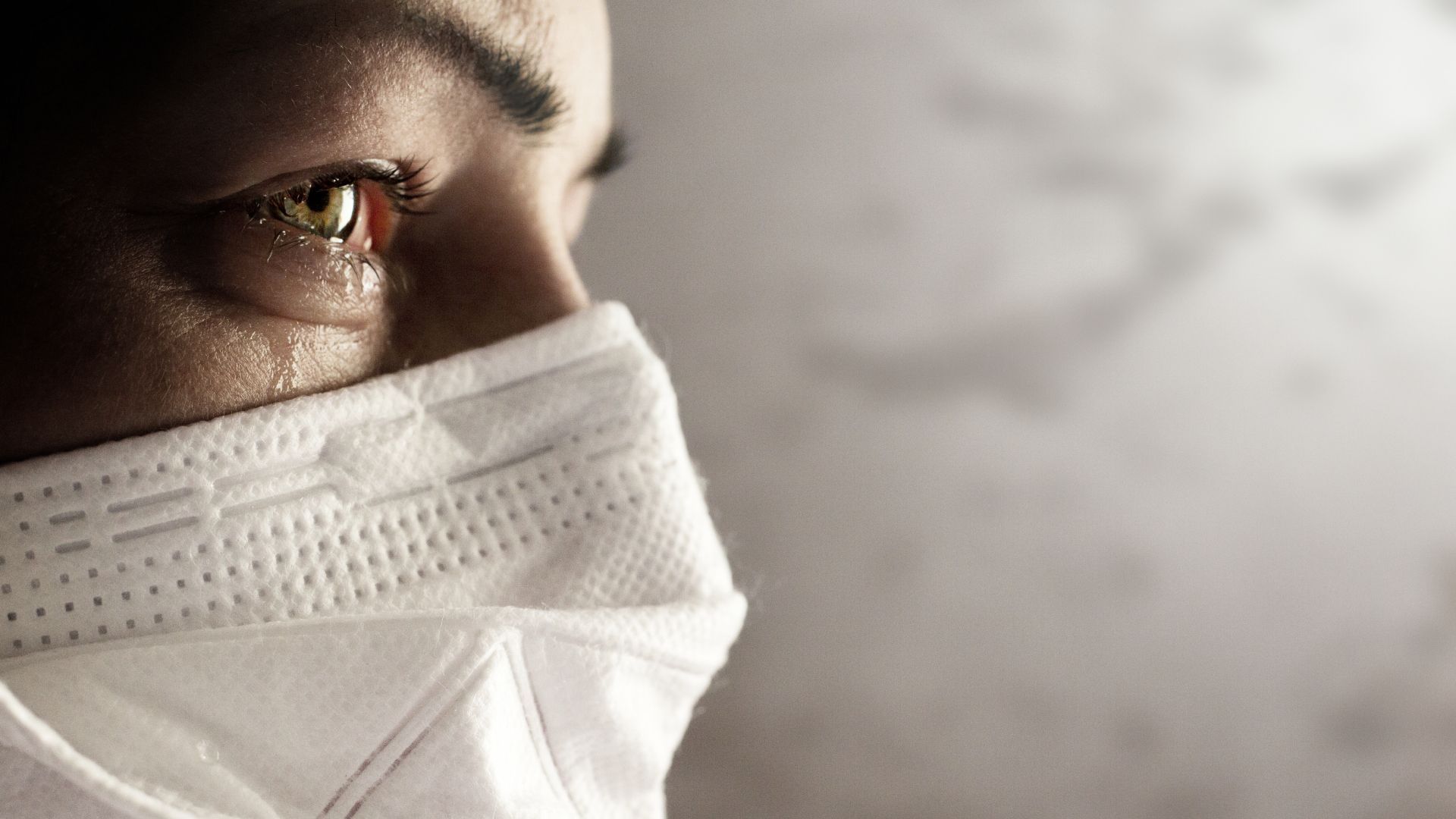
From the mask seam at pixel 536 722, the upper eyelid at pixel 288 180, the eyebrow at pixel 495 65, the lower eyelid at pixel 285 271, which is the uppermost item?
the eyebrow at pixel 495 65

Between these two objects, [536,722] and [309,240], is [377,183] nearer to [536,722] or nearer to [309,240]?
[309,240]

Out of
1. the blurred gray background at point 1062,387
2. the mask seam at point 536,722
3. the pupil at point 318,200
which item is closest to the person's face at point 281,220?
the pupil at point 318,200

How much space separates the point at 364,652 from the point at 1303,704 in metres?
1.31

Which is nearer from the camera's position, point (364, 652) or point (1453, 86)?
point (364, 652)

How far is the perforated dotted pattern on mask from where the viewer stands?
1.80ft

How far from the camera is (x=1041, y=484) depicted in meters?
1.43

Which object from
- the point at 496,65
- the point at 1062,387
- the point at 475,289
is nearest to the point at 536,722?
the point at 475,289

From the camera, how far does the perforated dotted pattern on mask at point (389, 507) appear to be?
0.55 meters

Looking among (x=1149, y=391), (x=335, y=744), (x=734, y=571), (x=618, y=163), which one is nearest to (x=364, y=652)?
(x=335, y=744)

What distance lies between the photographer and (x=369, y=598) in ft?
1.99

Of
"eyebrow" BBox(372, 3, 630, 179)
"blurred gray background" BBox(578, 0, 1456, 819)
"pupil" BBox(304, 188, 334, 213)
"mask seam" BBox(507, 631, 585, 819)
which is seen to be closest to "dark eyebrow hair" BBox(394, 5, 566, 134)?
"eyebrow" BBox(372, 3, 630, 179)

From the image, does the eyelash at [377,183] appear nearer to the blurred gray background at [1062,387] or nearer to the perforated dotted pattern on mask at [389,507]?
the perforated dotted pattern on mask at [389,507]

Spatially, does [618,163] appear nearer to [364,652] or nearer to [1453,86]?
[364,652]

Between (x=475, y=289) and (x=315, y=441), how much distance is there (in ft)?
0.47
